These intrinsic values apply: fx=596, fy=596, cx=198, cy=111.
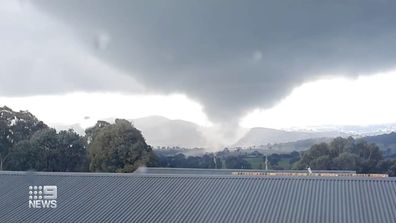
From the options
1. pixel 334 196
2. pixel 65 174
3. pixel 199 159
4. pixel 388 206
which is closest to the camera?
pixel 388 206

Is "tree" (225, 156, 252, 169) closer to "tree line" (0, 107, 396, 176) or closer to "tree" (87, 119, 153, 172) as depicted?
"tree line" (0, 107, 396, 176)

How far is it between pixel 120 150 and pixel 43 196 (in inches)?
698

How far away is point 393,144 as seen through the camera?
81.4 meters

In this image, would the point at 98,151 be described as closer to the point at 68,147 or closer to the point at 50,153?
the point at 50,153

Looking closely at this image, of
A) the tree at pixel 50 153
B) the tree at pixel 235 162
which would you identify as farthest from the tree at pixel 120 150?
the tree at pixel 235 162

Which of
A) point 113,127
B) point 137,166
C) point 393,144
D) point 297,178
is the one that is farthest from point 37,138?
point 393,144

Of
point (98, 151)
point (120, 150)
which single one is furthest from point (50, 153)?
point (120, 150)

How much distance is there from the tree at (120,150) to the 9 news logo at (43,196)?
16.2m

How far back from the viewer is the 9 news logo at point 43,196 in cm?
1831

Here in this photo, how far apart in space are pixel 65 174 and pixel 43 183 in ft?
2.79

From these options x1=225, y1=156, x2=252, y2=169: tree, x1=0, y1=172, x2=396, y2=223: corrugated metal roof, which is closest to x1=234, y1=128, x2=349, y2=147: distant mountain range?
x1=225, y1=156, x2=252, y2=169: tree

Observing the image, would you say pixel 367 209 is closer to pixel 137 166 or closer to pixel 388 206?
pixel 388 206

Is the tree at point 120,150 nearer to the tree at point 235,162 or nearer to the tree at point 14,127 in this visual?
the tree at point 14,127

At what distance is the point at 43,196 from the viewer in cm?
1892
